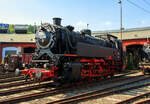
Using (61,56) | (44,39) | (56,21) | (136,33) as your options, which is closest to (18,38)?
(136,33)

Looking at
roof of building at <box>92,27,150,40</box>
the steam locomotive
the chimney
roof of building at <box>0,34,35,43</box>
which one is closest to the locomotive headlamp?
the steam locomotive

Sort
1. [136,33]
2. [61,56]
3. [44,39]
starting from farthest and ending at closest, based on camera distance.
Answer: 1. [136,33]
2. [44,39]
3. [61,56]

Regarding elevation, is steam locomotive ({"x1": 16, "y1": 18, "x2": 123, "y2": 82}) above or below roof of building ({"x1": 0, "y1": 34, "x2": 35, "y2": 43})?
below

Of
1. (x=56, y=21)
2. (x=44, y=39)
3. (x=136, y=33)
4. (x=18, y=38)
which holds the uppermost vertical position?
(x=136, y=33)

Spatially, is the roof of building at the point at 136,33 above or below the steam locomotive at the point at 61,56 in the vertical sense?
above

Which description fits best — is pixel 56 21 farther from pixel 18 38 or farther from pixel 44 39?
pixel 18 38

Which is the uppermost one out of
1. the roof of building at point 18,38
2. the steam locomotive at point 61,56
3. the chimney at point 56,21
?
the roof of building at point 18,38

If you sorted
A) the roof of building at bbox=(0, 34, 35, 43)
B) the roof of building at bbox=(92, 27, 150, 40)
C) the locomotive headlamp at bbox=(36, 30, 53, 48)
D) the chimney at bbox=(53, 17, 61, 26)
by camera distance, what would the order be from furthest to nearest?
the roof of building at bbox=(0, 34, 35, 43)
the roof of building at bbox=(92, 27, 150, 40)
the chimney at bbox=(53, 17, 61, 26)
the locomotive headlamp at bbox=(36, 30, 53, 48)

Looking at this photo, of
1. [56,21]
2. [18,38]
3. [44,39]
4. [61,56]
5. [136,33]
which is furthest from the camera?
[18,38]

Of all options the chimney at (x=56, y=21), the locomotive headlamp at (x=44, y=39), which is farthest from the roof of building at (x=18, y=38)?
the locomotive headlamp at (x=44, y=39)

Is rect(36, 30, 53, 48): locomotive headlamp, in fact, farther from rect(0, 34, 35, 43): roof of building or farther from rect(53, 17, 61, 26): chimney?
rect(0, 34, 35, 43): roof of building

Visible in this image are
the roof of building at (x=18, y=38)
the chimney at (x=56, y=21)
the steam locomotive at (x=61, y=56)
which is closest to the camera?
the steam locomotive at (x=61, y=56)

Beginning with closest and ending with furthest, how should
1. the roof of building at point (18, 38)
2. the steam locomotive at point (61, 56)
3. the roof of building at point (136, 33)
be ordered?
the steam locomotive at point (61, 56) < the roof of building at point (136, 33) < the roof of building at point (18, 38)

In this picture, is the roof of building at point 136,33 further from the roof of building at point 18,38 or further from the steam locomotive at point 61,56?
the roof of building at point 18,38
